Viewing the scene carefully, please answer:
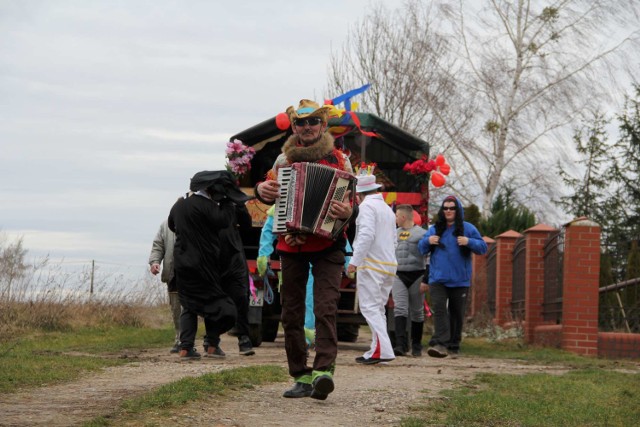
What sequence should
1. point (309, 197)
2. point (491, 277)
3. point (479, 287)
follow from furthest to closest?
1. point (479, 287)
2. point (491, 277)
3. point (309, 197)

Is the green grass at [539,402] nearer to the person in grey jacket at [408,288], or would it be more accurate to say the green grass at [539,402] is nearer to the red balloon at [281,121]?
the person in grey jacket at [408,288]

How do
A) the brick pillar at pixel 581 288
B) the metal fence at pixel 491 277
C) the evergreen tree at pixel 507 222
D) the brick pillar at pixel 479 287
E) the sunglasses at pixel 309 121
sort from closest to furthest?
the sunglasses at pixel 309 121 < the brick pillar at pixel 581 288 < the metal fence at pixel 491 277 < the brick pillar at pixel 479 287 < the evergreen tree at pixel 507 222

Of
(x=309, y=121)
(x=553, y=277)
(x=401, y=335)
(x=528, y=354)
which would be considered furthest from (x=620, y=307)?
(x=309, y=121)

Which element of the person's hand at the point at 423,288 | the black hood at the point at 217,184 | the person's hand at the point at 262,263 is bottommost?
the person's hand at the point at 423,288

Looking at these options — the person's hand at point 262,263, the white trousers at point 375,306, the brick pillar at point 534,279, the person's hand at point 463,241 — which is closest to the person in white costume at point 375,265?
the white trousers at point 375,306

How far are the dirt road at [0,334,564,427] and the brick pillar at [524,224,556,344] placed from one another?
225 inches

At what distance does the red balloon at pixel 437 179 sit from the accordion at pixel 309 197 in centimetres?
756

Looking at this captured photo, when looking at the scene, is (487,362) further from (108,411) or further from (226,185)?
(108,411)

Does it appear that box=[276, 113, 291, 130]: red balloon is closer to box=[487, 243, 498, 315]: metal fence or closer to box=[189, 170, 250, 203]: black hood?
box=[189, 170, 250, 203]: black hood

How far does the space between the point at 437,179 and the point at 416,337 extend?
2.44 m

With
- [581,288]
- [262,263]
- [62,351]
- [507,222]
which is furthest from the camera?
[507,222]

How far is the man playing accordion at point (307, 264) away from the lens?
7.94 m

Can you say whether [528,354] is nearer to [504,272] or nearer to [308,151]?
[504,272]

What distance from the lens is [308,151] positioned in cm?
812
